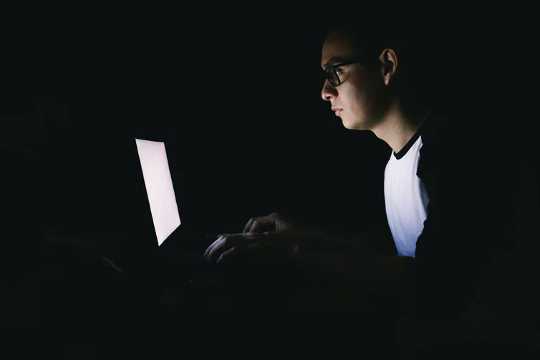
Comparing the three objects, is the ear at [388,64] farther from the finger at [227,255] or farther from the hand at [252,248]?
the finger at [227,255]

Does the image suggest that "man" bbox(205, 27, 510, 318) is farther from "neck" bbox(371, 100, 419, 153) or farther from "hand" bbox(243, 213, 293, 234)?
"hand" bbox(243, 213, 293, 234)

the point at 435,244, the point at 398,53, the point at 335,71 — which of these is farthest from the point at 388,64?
the point at 435,244

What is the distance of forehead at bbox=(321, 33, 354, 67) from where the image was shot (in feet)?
4.38

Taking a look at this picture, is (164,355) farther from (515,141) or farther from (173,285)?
(515,141)

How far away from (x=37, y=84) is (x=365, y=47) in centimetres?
115

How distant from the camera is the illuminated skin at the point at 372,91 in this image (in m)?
1.33

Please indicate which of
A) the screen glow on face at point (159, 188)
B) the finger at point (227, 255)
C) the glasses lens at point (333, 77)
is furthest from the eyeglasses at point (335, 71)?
the finger at point (227, 255)

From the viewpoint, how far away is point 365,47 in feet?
4.36

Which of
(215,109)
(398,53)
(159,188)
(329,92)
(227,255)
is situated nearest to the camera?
(227,255)

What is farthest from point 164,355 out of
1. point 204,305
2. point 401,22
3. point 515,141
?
point 401,22

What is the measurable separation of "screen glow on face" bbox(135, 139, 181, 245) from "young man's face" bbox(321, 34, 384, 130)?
0.69m

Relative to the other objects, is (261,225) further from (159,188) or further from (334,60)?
(334,60)

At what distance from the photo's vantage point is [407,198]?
1.35 metres

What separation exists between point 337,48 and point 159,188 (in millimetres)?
793
